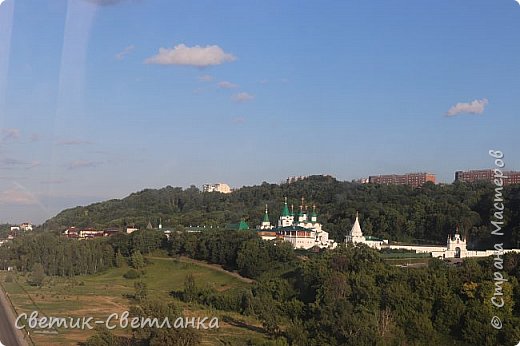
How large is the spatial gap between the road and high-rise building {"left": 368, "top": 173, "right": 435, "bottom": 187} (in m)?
13.0

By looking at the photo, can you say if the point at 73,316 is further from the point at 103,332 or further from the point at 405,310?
the point at 405,310

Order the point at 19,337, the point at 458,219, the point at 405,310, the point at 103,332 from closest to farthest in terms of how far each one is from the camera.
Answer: the point at 19,337
the point at 103,332
the point at 405,310
the point at 458,219

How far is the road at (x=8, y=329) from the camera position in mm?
3838

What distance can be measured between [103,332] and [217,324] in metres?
1.73

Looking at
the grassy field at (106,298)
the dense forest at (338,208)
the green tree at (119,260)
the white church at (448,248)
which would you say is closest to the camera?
the grassy field at (106,298)

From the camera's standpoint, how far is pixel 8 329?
415cm

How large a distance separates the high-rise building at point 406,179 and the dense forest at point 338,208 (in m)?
0.30

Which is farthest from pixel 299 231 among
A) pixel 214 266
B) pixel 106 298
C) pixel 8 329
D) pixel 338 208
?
pixel 8 329

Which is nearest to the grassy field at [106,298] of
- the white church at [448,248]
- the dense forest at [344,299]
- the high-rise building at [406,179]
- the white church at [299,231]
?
the dense forest at [344,299]

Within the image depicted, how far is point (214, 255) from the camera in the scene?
1188 cm

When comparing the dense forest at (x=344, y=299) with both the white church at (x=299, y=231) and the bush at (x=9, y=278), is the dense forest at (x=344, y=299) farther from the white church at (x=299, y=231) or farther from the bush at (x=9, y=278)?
the white church at (x=299, y=231)

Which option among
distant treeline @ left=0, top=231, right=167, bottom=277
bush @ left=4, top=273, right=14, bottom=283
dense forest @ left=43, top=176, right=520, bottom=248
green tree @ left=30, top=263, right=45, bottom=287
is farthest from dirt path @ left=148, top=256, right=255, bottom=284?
bush @ left=4, top=273, right=14, bottom=283

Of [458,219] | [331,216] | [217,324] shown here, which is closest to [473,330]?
[217,324]

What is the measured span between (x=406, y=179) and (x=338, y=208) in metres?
3.32
